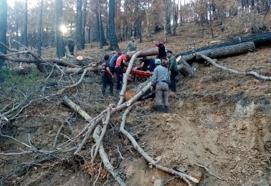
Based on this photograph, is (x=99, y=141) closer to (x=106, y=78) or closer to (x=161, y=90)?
(x=161, y=90)

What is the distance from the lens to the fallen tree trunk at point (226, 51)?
47.1 feet

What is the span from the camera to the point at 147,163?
866 centimetres

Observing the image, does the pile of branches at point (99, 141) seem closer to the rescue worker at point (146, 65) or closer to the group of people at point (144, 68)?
the group of people at point (144, 68)

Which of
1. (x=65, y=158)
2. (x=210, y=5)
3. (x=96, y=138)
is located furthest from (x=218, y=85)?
(x=210, y=5)

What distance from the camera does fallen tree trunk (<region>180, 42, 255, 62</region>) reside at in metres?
14.4

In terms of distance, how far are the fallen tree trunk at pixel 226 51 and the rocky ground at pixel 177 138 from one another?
221 cm

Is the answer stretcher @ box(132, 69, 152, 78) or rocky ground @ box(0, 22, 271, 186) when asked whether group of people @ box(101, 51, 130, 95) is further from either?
rocky ground @ box(0, 22, 271, 186)

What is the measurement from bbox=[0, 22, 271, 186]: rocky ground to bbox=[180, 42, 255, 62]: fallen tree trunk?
2212 millimetres

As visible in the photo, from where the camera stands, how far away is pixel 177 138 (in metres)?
9.18

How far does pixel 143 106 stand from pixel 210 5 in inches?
928

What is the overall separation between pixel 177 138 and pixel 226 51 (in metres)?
6.10

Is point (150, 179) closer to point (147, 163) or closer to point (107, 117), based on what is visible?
point (147, 163)

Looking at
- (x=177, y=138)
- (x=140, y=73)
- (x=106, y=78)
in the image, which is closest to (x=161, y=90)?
(x=177, y=138)

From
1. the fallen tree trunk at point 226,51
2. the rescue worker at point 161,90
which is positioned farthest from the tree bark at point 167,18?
the rescue worker at point 161,90
